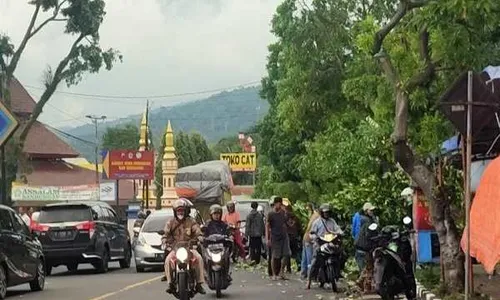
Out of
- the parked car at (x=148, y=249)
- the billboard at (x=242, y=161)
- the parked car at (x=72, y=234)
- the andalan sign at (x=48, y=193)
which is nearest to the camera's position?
the parked car at (x=72, y=234)

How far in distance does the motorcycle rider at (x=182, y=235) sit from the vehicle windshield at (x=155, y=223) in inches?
398

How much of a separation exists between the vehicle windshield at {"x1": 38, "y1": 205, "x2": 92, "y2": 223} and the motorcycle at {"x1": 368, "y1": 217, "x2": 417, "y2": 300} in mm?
10694

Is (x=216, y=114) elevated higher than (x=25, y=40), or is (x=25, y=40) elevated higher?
(x=216, y=114)

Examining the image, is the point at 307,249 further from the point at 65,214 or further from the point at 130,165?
the point at 130,165

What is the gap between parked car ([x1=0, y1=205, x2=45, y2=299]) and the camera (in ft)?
54.4

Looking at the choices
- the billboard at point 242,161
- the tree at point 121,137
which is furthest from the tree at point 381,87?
the tree at point 121,137

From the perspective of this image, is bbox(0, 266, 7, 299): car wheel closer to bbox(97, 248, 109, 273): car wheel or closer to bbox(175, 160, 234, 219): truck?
bbox(97, 248, 109, 273): car wheel

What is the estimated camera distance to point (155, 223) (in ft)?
81.4

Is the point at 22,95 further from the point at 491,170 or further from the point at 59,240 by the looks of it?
the point at 491,170

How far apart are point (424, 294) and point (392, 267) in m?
0.92

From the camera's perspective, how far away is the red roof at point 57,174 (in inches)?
2258

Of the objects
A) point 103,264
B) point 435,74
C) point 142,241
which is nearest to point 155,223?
point 142,241

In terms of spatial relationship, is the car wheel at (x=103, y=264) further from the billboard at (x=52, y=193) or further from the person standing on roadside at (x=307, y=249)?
the billboard at (x=52, y=193)

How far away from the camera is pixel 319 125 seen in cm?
3091
